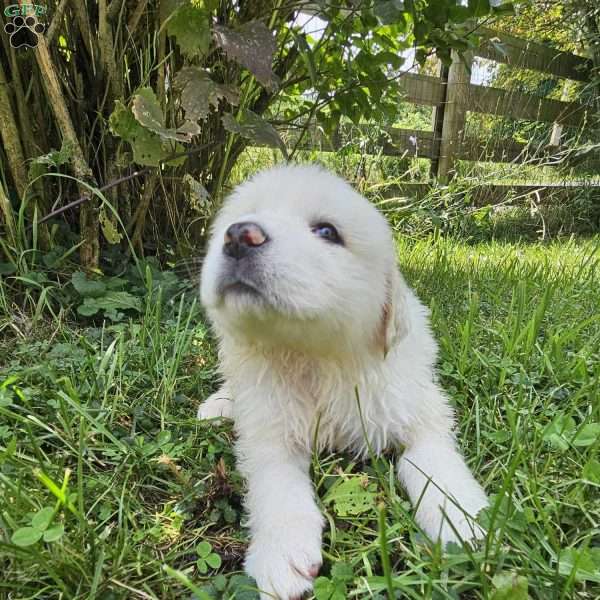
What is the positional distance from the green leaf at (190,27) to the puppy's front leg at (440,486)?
1.46 m

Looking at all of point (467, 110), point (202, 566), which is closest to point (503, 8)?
point (202, 566)

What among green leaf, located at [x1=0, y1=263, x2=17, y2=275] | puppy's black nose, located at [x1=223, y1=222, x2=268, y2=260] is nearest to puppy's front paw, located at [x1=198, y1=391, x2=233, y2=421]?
puppy's black nose, located at [x1=223, y1=222, x2=268, y2=260]

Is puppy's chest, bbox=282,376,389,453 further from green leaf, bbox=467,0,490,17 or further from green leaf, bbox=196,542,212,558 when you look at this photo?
green leaf, bbox=467,0,490,17

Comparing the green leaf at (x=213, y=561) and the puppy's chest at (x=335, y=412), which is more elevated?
the puppy's chest at (x=335, y=412)

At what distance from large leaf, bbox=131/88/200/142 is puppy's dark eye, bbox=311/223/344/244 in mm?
666

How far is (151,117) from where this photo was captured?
1778 mm

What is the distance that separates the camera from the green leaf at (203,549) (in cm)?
107

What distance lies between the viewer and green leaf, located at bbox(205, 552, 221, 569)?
1062 millimetres

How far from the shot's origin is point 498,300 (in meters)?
2.61

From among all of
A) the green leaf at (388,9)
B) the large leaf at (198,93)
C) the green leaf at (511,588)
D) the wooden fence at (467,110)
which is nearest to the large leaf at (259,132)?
the large leaf at (198,93)

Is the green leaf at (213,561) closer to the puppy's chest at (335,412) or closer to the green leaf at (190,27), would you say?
the puppy's chest at (335,412)

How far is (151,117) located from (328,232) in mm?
855

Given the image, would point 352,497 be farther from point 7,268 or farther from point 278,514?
point 7,268

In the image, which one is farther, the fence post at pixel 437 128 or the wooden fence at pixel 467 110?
the fence post at pixel 437 128
